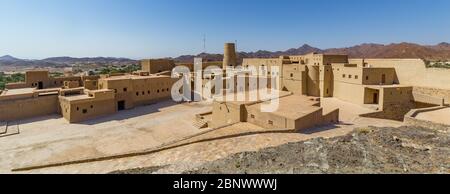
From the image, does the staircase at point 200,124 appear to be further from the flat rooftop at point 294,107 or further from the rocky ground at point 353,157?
the rocky ground at point 353,157

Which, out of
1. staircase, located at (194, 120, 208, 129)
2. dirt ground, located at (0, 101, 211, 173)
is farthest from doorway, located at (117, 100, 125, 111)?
staircase, located at (194, 120, 208, 129)

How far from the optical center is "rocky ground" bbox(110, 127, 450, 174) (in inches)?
205

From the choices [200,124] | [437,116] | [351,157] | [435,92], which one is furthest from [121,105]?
[435,92]

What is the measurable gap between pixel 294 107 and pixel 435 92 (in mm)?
11259

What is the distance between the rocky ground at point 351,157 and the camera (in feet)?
17.1

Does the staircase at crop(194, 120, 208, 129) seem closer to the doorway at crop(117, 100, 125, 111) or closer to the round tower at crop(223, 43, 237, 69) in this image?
the doorway at crop(117, 100, 125, 111)

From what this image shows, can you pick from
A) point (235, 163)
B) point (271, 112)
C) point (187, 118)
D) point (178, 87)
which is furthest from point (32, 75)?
point (235, 163)

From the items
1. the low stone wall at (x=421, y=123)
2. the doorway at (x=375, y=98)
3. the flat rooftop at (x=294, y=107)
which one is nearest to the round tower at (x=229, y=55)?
the doorway at (x=375, y=98)

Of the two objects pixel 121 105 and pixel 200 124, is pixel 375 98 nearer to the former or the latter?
pixel 200 124

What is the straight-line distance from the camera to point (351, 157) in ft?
19.4

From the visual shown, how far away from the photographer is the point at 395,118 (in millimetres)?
17938
